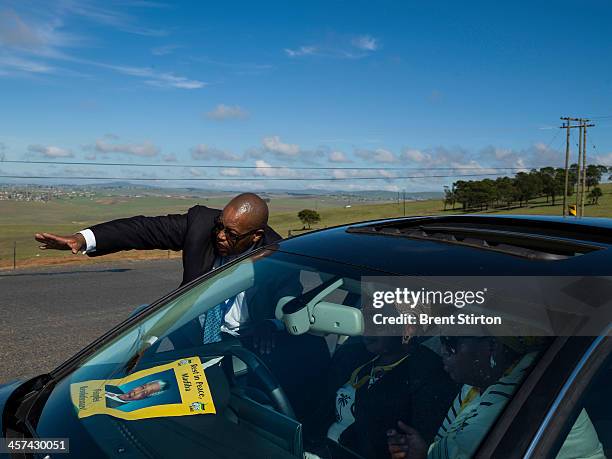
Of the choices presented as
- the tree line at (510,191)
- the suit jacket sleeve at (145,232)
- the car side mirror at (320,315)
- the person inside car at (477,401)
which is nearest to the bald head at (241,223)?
the suit jacket sleeve at (145,232)

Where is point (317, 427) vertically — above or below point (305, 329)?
below

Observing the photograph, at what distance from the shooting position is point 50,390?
2000 millimetres

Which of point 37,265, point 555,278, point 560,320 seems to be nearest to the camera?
point 560,320

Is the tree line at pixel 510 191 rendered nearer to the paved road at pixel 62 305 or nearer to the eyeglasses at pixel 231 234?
the paved road at pixel 62 305

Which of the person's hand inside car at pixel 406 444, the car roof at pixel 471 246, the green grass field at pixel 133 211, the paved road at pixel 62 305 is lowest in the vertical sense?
the green grass field at pixel 133 211

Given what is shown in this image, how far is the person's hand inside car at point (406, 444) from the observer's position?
1.53m

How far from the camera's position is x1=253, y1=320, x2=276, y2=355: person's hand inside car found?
7.37 feet

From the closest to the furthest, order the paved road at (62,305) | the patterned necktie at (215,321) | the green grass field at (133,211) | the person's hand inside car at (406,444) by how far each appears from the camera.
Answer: the person's hand inside car at (406,444) → the patterned necktie at (215,321) → the paved road at (62,305) → the green grass field at (133,211)

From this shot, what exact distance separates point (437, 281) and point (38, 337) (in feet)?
21.6

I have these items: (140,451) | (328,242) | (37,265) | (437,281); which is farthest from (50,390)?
(37,265)

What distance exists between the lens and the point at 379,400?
5.95ft

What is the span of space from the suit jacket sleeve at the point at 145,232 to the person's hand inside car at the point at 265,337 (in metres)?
1.38

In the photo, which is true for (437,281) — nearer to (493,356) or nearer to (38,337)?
(493,356)

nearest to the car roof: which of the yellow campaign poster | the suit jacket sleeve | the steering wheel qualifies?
the steering wheel
